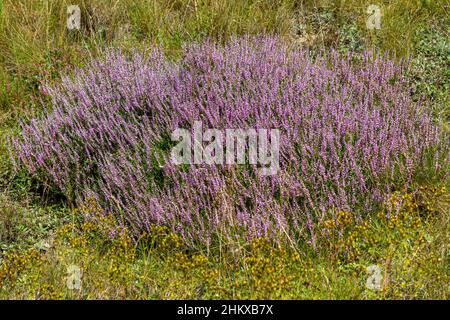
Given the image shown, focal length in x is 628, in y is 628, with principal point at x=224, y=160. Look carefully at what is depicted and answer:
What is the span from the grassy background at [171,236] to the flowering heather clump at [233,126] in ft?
0.67

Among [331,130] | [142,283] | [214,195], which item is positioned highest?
[331,130]

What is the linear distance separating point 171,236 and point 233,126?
986mm

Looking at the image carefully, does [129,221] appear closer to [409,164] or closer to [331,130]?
[331,130]

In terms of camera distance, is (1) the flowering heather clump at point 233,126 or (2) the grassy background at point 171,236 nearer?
(2) the grassy background at point 171,236


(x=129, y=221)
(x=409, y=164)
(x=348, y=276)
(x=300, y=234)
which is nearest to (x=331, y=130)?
(x=409, y=164)

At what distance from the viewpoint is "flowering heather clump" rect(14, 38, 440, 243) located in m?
3.69

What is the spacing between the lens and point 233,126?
4082 mm

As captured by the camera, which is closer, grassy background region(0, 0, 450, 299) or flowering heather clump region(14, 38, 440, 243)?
grassy background region(0, 0, 450, 299)

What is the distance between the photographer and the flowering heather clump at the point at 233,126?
3691mm

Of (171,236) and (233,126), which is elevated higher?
(233,126)

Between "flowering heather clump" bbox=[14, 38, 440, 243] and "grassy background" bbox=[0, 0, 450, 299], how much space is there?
0.21 meters

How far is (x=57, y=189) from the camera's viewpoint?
14.2 feet
